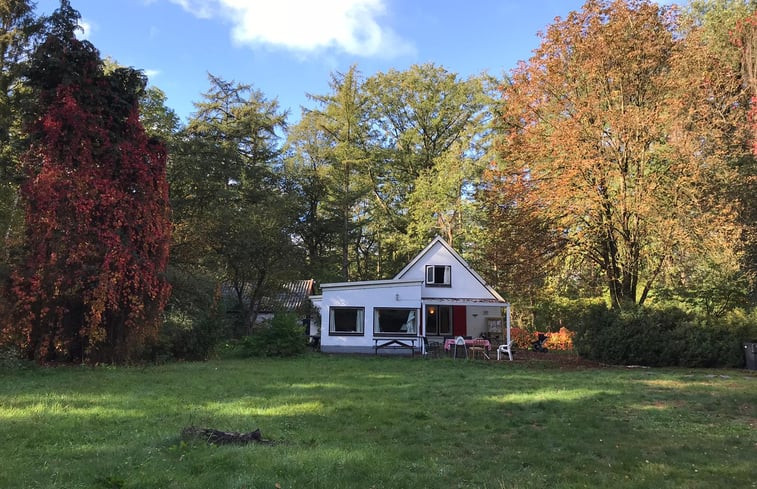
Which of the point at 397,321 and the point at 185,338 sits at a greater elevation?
the point at 397,321

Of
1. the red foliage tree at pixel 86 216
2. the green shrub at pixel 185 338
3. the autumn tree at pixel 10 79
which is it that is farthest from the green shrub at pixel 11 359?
the autumn tree at pixel 10 79

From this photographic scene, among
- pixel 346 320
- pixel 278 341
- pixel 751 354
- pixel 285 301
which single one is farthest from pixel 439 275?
pixel 751 354

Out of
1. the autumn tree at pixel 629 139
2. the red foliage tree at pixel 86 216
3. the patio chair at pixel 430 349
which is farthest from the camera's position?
the patio chair at pixel 430 349

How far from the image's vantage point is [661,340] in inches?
651

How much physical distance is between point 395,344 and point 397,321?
1813mm

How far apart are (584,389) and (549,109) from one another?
11112mm

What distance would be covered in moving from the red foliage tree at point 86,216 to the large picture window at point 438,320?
1616 centimetres

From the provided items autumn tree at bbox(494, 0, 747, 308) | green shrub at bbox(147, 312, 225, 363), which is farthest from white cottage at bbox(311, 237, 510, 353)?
autumn tree at bbox(494, 0, 747, 308)

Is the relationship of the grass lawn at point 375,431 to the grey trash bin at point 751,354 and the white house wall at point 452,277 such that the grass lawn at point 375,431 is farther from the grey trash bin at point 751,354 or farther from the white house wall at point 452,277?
the white house wall at point 452,277

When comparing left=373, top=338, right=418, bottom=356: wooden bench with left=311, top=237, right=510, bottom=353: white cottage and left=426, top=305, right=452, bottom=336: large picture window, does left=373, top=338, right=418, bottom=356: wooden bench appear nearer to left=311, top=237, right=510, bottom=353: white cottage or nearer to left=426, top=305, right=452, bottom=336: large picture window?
left=311, top=237, right=510, bottom=353: white cottage

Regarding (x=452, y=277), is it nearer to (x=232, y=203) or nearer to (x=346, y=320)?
(x=346, y=320)

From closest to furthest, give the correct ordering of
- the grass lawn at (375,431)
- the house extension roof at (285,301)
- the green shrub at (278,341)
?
1. the grass lawn at (375,431)
2. the green shrub at (278,341)
3. the house extension roof at (285,301)

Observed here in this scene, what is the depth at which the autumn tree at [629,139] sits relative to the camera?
15.8m

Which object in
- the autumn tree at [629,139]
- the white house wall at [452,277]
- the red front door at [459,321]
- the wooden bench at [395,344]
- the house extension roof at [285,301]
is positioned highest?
the autumn tree at [629,139]
